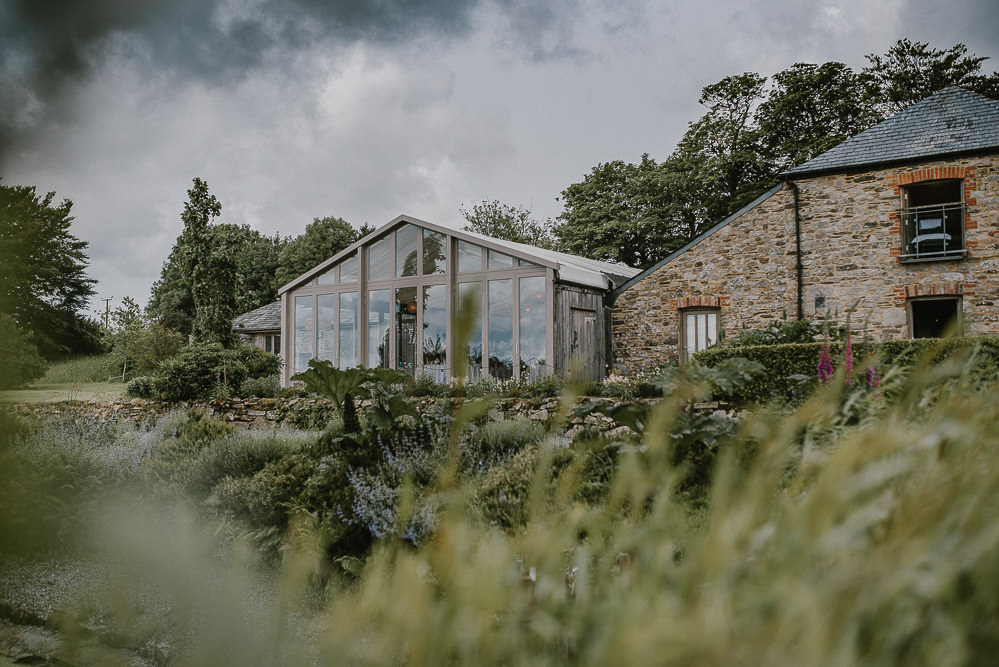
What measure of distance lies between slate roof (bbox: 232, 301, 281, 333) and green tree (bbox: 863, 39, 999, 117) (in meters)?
20.6

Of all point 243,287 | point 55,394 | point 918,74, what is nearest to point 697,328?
point 55,394

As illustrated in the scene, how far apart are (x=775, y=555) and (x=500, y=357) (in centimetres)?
1105

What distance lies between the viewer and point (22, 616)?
258 cm

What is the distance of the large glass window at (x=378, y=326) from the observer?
1288 centimetres

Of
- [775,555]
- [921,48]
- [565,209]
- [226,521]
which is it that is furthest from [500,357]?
[921,48]

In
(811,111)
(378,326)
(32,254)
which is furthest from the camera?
(811,111)

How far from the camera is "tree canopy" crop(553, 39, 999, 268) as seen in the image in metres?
16.8

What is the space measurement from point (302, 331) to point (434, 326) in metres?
3.64

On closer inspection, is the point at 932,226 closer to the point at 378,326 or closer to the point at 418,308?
the point at 418,308

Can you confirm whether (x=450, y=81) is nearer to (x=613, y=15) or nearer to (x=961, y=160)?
(x=613, y=15)

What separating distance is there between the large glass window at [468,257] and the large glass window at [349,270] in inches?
106

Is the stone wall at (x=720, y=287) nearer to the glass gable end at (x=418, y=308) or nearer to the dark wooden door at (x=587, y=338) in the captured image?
the dark wooden door at (x=587, y=338)

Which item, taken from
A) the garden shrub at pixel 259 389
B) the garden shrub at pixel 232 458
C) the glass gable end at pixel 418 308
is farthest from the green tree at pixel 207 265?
the garden shrub at pixel 232 458

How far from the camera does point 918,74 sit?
54.4 ft
